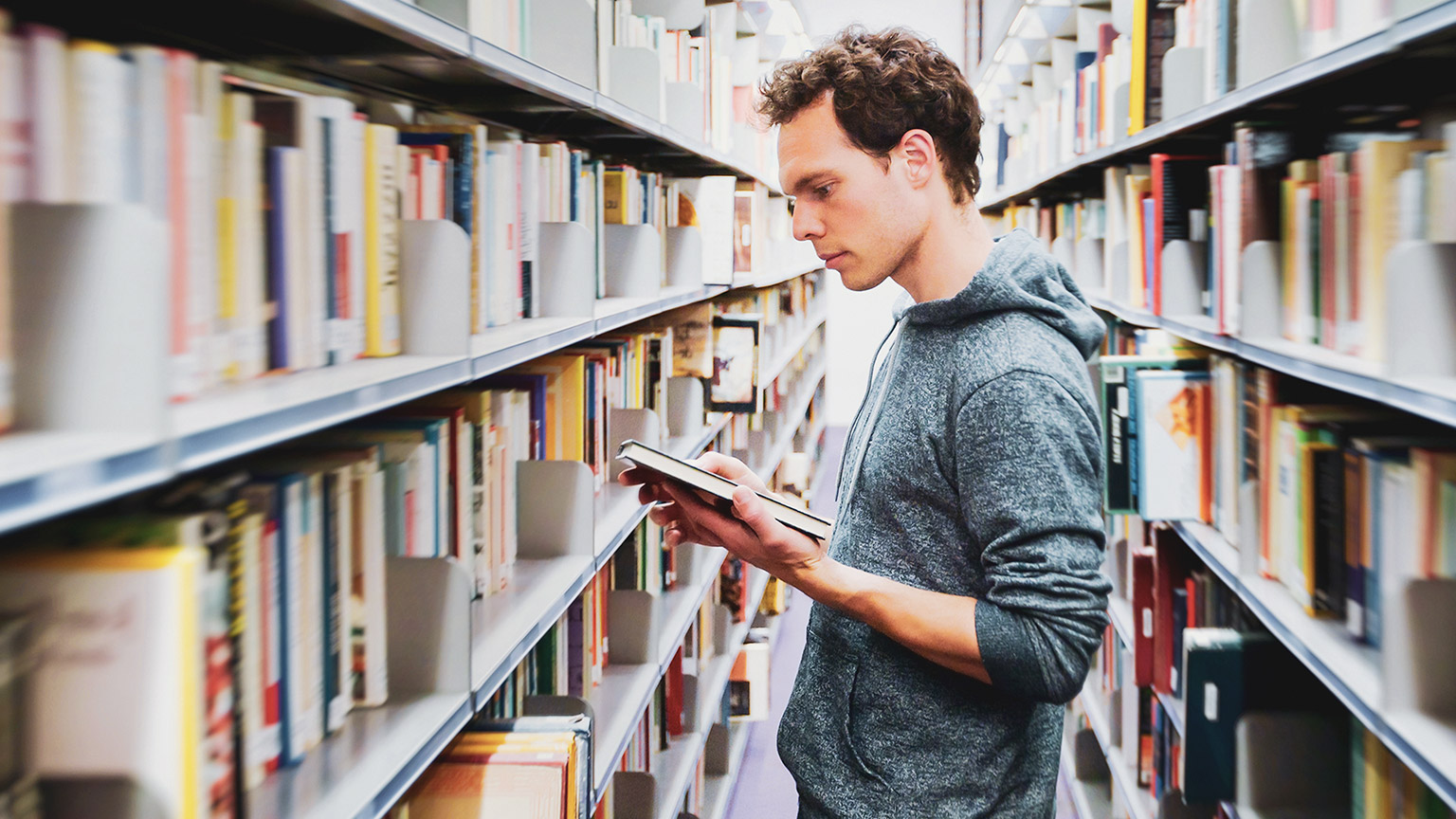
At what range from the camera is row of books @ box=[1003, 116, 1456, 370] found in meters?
1.38

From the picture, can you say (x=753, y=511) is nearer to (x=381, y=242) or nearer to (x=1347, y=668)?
(x=381, y=242)

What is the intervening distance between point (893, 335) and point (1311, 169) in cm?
68

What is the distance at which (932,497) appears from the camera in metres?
1.45

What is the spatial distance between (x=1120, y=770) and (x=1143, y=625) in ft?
1.64

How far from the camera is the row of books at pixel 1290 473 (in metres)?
1.34

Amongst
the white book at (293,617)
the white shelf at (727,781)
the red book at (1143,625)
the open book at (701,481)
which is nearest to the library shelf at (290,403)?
the white book at (293,617)

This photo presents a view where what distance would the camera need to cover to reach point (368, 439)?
4.20ft

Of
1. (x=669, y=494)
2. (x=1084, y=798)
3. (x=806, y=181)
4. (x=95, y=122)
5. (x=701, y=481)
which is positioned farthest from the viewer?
(x=1084, y=798)

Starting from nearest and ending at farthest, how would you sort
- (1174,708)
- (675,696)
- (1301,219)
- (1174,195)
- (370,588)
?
(370,588) < (1301,219) < (1174,708) < (1174,195) < (675,696)

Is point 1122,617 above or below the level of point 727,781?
above

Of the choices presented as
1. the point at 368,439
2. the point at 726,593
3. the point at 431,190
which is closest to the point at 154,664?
the point at 368,439

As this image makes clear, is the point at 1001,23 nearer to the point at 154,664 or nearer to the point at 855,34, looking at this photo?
the point at 855,34

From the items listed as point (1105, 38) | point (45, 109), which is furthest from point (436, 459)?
point (1105, 38)

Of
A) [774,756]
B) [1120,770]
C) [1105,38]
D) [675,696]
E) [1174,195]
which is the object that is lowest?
[774,756]
